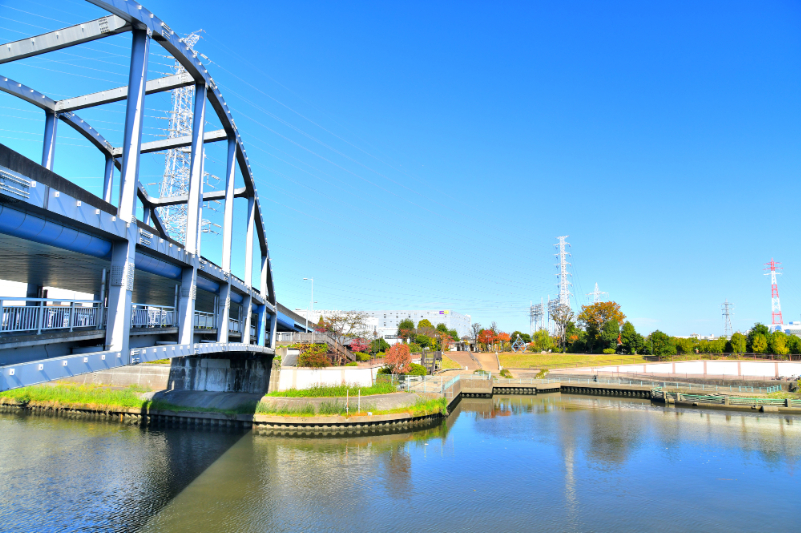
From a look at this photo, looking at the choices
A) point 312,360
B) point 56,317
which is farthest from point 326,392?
point 56,317

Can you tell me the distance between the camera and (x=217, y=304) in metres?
20.9

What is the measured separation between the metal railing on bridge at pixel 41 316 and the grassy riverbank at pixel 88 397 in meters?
24.8

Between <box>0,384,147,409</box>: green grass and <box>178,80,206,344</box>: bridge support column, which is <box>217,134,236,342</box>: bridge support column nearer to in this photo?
<box>178,80,206,344</box>: bridge support column

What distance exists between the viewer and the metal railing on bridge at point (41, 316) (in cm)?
897

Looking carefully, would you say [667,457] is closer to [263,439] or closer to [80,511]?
[263,439]

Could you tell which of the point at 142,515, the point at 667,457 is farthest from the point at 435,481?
the point at 667,457

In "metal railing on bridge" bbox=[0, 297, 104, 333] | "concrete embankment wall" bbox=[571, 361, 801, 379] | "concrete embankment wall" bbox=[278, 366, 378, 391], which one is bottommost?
"concrete embankment wall" bbox=[571, 361, 801, 379]

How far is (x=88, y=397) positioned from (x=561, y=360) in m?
60.1

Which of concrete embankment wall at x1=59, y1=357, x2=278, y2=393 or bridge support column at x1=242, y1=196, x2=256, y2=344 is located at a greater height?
bridge support column at x1=242, y1=196, x2=256, y2=344

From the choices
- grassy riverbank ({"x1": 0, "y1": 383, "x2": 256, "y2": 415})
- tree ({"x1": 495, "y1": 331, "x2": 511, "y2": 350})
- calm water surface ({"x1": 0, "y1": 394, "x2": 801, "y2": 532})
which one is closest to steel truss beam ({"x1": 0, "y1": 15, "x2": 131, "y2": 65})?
calm water surface ({"x1": 0, "y1": 394, "x2": 801, "y2": 532})

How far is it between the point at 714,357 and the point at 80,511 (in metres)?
71.1

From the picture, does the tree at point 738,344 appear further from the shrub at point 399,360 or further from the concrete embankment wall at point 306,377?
the concrete embankment wall at point 306,377

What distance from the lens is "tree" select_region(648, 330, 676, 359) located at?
6569cm

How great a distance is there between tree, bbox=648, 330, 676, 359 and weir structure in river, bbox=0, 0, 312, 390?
62719mm
